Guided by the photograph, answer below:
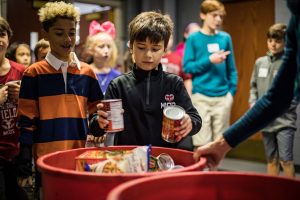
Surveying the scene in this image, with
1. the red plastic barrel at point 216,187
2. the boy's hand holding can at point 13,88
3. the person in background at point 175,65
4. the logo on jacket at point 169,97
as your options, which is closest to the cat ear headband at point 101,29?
the person in background at point 175,65

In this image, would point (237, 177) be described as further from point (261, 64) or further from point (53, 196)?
point (261, 64)

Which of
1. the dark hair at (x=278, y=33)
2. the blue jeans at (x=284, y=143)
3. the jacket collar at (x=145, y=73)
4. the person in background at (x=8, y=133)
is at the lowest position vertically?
the blue jeans at (x=284, y=143)

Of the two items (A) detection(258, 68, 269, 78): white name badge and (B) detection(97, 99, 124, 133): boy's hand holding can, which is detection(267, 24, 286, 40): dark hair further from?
(B) detection(97, 99, 124, 133): boy's hand holding can

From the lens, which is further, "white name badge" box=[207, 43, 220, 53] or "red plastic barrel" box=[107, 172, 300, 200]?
"white name badge" box=[207, 43, 220, 53]

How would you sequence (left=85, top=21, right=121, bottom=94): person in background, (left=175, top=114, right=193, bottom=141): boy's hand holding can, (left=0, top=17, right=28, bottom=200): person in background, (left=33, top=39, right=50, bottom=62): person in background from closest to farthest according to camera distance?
(left=175, top=114, right=193, bottom=141): boy's hand holding can → (left=0, top=17, right=28, bottom=200): person in background → (left=33, top=39, right=50, bottom=62): person in background → (left=85, top=21, right=121, bottom=94): person in background

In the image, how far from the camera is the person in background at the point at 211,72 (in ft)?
12.7

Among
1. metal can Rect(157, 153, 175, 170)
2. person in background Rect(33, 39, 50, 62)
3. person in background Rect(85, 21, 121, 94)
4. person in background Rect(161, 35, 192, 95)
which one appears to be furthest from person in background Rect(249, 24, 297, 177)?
metal can Rect(157, 153, 175, 170)

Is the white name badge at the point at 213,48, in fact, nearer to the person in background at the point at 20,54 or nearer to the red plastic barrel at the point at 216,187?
the person in background at the point at 20,54

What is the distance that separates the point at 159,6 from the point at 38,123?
15.3ft

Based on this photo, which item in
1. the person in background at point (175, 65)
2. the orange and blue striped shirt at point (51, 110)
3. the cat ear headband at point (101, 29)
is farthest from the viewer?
the person in background at point (175, 65)

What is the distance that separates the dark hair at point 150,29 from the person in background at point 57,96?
1.04 ft

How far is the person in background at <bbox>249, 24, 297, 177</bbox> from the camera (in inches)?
144

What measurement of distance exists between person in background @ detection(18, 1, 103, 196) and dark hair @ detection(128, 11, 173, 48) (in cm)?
32

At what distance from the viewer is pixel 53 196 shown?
3.37 ft
